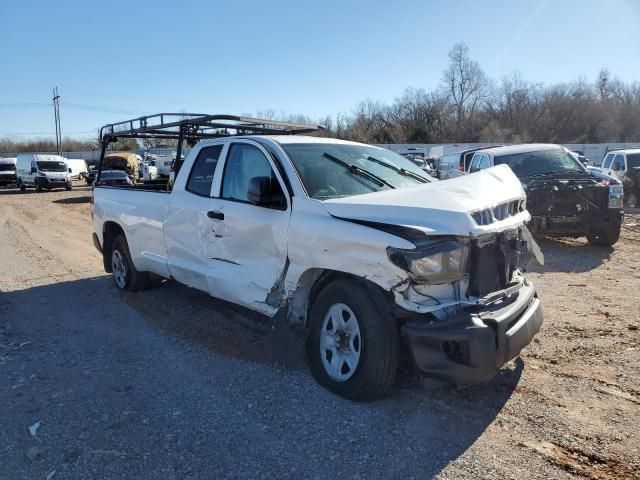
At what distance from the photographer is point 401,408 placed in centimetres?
363

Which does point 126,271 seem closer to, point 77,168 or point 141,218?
point 141,218

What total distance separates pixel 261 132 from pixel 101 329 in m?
3.26

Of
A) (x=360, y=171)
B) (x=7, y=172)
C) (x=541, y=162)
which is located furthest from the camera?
(x=7, y=172)

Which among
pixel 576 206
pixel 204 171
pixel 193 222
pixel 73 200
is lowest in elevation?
pixel 73 200

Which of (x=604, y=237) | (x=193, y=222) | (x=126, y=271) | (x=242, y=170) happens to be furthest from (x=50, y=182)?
(x=604, y=237)

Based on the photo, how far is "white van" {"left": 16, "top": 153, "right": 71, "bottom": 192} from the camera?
31391mm

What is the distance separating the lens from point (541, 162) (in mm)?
10125

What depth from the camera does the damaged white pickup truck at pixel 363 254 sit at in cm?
331

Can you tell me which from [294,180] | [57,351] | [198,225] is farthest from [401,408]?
[57,351]

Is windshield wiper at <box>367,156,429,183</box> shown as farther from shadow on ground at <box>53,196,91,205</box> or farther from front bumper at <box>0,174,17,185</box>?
front bumper at <box>0,174,17,185</box>

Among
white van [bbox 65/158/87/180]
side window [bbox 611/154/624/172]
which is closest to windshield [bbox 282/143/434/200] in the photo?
side window [bbox 611/154/624/172]

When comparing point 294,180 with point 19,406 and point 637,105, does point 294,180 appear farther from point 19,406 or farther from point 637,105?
point 637,105

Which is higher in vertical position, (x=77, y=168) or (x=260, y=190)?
(x=77, y=168)

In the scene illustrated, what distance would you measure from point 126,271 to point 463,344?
516 centimetres
